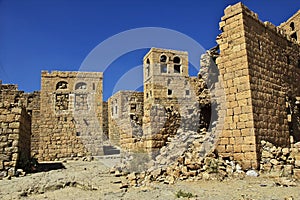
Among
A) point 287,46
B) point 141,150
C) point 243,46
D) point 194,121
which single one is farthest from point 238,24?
point 141,150

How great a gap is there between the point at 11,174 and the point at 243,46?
851 cm

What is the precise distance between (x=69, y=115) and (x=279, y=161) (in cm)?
1254

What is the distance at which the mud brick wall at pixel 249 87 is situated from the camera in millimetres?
7535

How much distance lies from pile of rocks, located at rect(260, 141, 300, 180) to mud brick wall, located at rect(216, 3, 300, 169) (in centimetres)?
23

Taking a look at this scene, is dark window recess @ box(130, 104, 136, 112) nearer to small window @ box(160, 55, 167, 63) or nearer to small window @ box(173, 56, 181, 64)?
small window @ box(160, 55, 167, 63)

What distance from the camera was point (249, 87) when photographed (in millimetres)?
7602

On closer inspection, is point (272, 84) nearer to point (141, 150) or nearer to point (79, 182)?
point (141, 150)

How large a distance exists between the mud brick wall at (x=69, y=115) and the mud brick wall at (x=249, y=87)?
10.2 metres

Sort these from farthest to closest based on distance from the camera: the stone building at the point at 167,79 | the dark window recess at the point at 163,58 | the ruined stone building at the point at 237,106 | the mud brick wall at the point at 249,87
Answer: the dark window recess at the point at 163,58 < the stone building at the point at 167,79 < the ruined stone building at the point at 237,106 < the mud brick wall at the point at 249,87

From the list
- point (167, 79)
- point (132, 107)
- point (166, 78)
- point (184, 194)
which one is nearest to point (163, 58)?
point (166, 78)

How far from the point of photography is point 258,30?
28.1 ft

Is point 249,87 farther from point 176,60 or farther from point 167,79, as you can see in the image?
point 176,60

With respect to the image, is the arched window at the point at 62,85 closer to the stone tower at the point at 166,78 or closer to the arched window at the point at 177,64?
the stone tower at the point at 166,78

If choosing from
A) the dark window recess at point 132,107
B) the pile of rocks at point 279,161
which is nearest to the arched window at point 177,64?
the dark window recess at point 132,107
